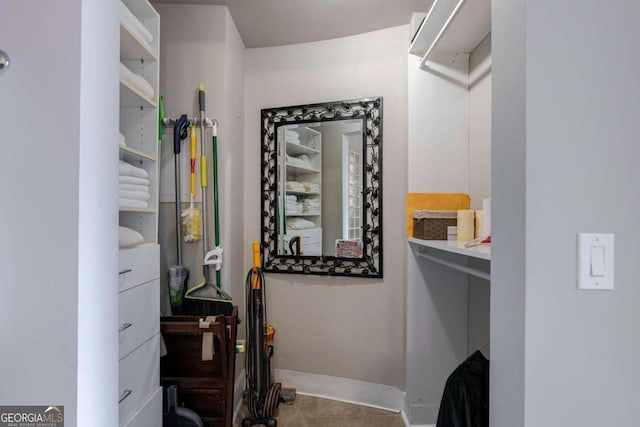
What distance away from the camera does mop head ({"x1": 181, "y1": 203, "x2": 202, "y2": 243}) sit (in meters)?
1.95

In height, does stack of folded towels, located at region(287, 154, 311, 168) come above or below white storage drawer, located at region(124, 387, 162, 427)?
above

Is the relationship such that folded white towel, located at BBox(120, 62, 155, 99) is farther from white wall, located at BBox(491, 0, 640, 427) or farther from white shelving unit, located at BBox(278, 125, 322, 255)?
white wall, located at BBox(491, 0, 640, 427)

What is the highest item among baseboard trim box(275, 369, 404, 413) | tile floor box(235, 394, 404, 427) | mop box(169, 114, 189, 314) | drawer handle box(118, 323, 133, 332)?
mop box(169, 114, 189, 314)

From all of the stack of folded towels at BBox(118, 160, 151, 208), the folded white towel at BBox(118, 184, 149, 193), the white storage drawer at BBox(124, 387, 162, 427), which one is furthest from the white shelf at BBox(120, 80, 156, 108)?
the white storage drawer at BBox(124, 387, 162, 427)

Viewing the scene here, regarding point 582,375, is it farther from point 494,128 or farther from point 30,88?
point 30,88

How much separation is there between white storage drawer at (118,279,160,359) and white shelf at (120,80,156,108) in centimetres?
86

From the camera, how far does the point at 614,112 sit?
2.29 feet

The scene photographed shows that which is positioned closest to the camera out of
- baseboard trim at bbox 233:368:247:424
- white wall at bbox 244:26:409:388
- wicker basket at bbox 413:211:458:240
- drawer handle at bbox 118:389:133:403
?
drawer handle at bbox 118:389:133:403

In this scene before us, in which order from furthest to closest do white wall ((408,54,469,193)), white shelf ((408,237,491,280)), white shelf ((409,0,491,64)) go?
white wall ((408,54,469,193)) < white shelf ((409,0,491,64)) < white shelf ((408,237,491,280))

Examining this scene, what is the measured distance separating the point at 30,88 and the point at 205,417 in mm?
1704

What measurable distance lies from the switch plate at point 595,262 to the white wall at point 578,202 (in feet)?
0.05

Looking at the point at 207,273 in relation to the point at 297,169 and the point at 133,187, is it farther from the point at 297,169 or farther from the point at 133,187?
the point at 297,169

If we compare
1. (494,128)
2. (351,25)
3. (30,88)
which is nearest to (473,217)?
(494,128)

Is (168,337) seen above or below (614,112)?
below
